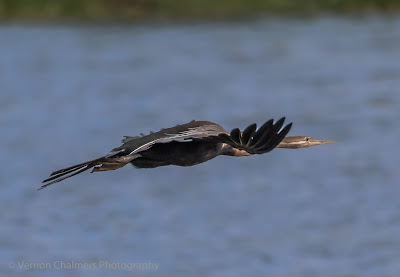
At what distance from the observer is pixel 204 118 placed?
15867mm

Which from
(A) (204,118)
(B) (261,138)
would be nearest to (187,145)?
(B) (261,138)

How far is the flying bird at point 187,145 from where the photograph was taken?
16.5 feet

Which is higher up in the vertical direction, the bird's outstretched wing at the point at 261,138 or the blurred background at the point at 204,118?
the blurred background at the point at 204,118

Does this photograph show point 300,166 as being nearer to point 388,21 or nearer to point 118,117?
point 118,117

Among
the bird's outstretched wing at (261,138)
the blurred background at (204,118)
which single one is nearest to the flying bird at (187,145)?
the bird's outstretched wing at (261,138)

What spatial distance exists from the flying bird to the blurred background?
17.1 ft

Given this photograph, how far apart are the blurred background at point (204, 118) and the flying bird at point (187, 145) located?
521 cm

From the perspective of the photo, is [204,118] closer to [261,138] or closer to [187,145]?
[187,145]

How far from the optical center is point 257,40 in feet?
72.8

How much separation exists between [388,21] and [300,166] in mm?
9065

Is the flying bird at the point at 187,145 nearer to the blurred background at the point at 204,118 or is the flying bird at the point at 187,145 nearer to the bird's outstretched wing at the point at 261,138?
the bird's outstretched wing at the point at 261,138

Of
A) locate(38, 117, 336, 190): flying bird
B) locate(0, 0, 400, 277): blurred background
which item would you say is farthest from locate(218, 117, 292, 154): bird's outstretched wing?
locate(0, 0, 400, 277): blurred background

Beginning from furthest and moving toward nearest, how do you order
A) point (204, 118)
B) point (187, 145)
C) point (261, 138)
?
point (204, 118) → point (187, 145) → point (261, 138)

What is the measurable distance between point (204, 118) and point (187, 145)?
1046 cm
